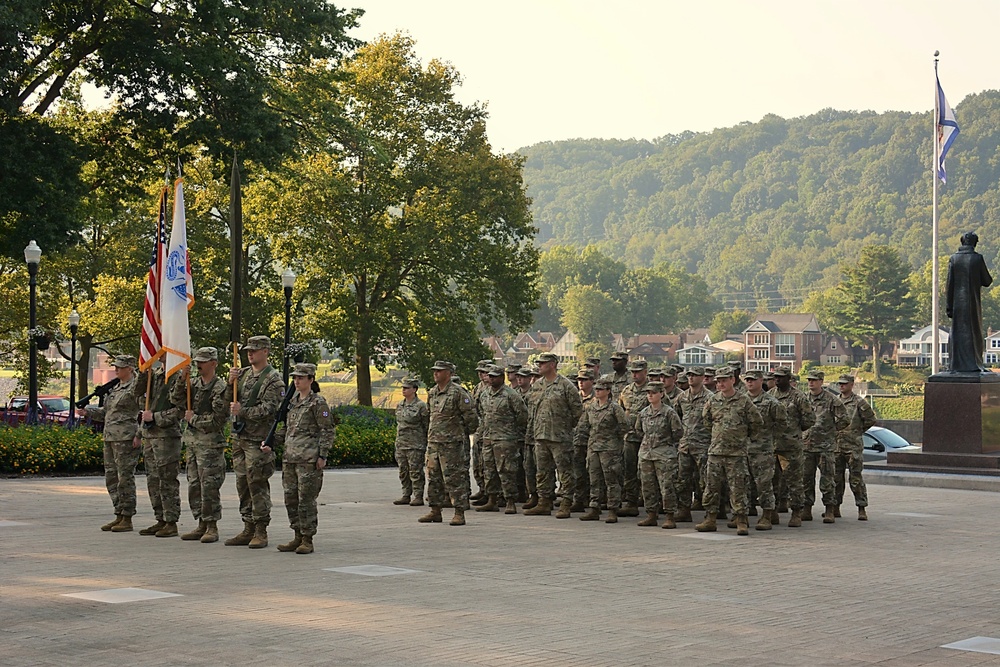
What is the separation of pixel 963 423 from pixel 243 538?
14857 mm

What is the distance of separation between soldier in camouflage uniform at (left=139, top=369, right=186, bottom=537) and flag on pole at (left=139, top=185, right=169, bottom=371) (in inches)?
27.0

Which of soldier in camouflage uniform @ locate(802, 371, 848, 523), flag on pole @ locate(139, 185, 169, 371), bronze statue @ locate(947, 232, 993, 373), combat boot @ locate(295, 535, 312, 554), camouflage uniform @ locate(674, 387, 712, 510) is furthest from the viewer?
bronze statue @ locate(947, 232, 993, 373)

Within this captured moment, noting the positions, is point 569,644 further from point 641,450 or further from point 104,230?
point 104,230

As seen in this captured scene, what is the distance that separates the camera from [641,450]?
16.5m

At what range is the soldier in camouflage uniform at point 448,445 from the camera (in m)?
16.4

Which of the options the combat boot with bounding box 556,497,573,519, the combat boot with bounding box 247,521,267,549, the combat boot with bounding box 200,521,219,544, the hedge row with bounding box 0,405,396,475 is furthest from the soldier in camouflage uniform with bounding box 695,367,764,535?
the hedge row with bounding box 0,405,396,475

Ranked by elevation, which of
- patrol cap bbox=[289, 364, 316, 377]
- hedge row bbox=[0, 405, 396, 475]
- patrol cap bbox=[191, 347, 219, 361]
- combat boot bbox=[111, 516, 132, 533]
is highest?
patrol cap bbox=[191, 347, 219, 361]

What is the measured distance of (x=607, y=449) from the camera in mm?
17062

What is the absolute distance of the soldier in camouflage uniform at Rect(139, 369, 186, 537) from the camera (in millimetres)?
14320

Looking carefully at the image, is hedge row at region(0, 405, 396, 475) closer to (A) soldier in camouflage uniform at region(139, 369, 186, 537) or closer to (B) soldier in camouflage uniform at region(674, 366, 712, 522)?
(B) soldier in camouflage uniform at region(674, 366, 712, 522)

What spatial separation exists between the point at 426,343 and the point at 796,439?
29.6 metres

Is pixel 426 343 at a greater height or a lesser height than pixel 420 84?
lesser

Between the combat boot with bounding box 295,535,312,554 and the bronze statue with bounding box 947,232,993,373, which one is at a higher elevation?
the bronze statue with bounding box 947,232,993,373

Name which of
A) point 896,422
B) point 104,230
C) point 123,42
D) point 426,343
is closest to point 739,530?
point 123,42
